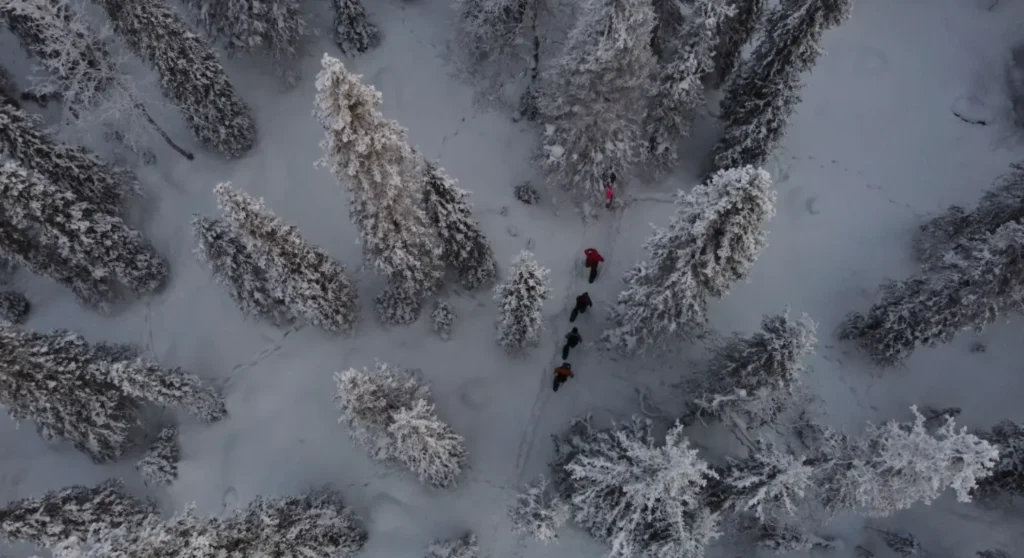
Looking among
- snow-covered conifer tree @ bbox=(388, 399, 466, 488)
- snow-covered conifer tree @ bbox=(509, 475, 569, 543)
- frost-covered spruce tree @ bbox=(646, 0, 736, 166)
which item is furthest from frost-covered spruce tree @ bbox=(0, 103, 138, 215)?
frost-covered spruce tree @ bbox=(646, 0, 736, 166)

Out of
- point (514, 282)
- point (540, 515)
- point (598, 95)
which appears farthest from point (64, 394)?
point (598, 95)

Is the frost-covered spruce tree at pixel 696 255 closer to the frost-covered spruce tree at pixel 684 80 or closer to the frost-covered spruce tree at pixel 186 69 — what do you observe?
the frost-covered spruce tree at pixel 684 80

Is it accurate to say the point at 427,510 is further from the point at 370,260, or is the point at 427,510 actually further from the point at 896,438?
the point at 896,438

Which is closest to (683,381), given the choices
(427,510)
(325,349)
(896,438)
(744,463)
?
(744,463)

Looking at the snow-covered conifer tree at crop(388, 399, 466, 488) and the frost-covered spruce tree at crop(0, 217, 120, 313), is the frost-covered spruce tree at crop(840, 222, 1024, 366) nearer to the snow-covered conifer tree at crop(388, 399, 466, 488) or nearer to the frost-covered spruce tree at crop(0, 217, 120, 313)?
the snow-covered conifer tree at crop(388, 399, 466, 488)

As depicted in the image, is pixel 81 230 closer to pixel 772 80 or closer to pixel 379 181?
pixel 379 181

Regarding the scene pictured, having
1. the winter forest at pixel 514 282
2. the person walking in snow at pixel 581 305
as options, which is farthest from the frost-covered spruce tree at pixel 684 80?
the person walking in snow at pixel 581 305
